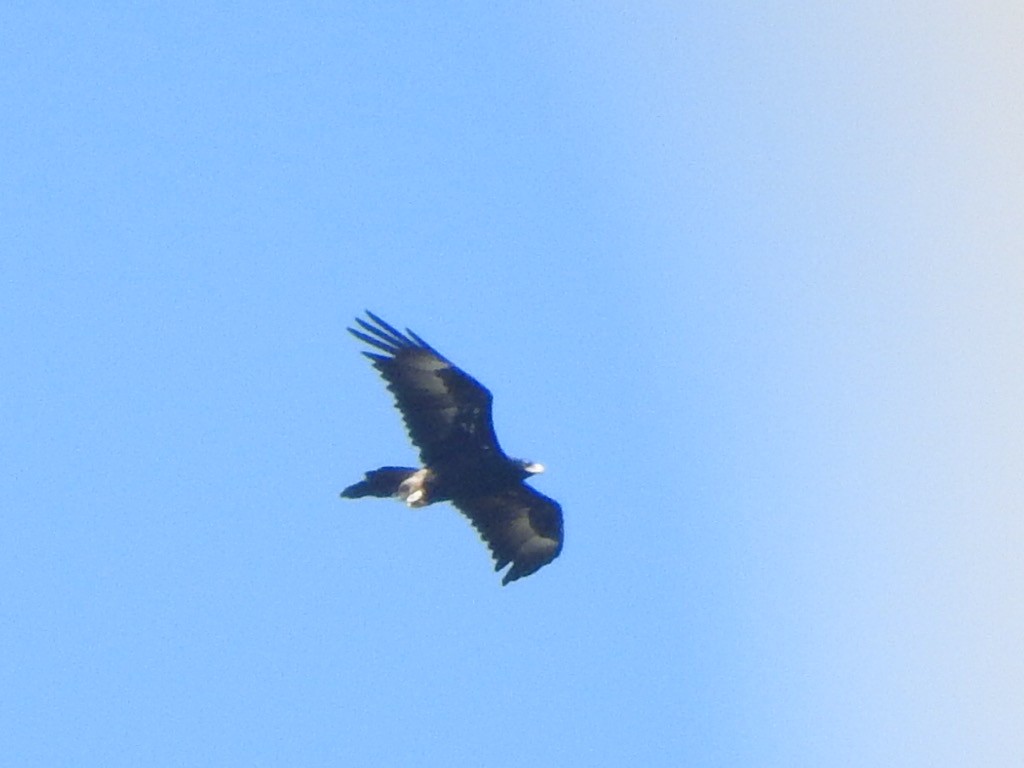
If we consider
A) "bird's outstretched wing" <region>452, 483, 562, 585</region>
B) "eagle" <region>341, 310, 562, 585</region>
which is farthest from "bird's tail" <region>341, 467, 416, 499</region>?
"bird's outstretched wing" <region>452, 483, 562, 585</region>

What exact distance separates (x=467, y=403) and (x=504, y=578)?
226 centimetres

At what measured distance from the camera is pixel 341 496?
85.2 feet

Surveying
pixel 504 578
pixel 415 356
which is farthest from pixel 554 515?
pixel 415 356

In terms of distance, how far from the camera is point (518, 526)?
91.5ft

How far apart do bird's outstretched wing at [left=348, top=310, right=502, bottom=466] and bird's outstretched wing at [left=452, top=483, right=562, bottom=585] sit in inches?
40.8

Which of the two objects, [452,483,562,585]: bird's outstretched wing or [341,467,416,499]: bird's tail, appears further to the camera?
[452,483,562,585]: bird's outstretched wing

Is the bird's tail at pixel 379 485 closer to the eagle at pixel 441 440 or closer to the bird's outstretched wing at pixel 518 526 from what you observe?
the eagle at pixel 441 440

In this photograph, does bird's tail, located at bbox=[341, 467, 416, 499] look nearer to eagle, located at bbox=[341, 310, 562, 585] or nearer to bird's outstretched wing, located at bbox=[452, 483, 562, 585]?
eagle, located at bbox=[341, 310, 562, 585]

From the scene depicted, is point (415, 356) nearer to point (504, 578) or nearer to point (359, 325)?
point (359, 325)

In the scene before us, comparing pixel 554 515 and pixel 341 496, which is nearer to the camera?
pixel 341 496

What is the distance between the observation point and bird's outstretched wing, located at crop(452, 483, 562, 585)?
27.7m

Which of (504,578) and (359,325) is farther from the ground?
(359,325)

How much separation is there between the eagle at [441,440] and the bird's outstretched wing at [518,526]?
0.06 feet

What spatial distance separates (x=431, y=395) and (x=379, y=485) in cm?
128
